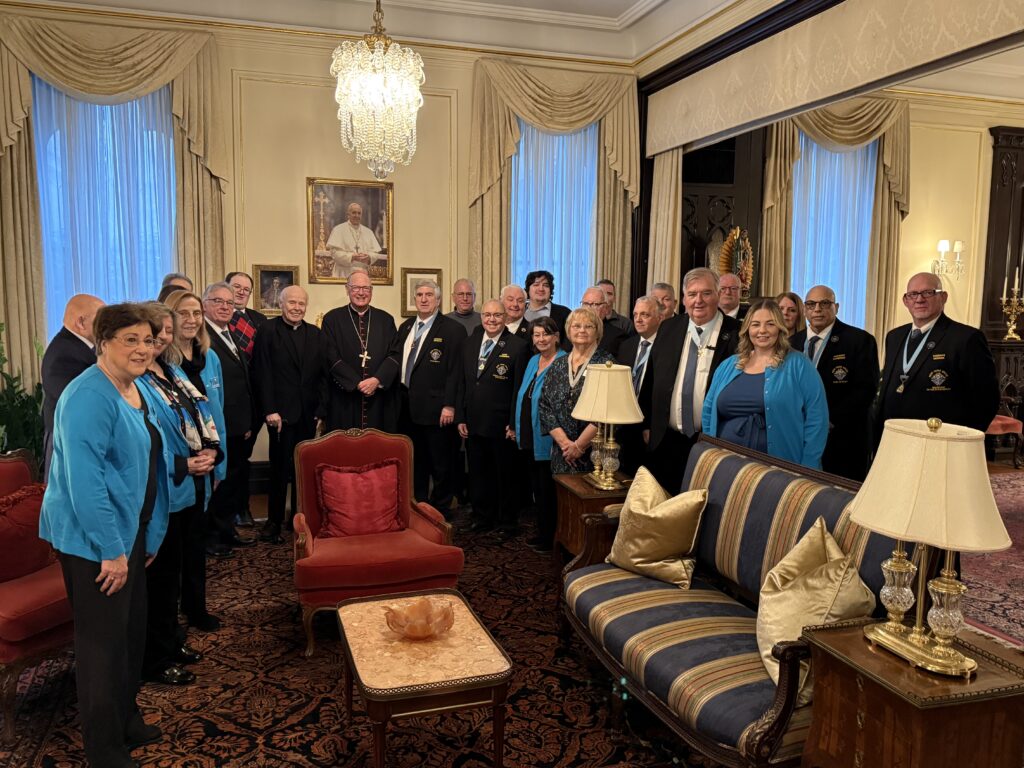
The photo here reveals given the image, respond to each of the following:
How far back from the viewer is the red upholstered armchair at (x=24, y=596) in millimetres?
2994

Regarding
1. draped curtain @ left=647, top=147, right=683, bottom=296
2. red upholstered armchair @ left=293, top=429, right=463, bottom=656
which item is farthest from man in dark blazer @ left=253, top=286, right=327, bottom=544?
draped curtain @ left=647, top=147, right=683, bottom=296

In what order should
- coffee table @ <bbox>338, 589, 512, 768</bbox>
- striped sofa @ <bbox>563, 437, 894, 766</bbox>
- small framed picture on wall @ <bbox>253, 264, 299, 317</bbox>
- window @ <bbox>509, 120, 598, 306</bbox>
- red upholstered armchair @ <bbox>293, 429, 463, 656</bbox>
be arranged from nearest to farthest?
striped sofa @ <bbox>563, 437, 894, 766</bbox> → coffee table @ <bbox>338, 589, 512, 768</bbox> → red upholstered armchair @ <bbox>293, 429, 463, 656</bbox> → small framed picture on wall @ <bbox>253, 264, 299, 317</bbox> → window @ <bbox>509, 120, 598, 306</bbox>

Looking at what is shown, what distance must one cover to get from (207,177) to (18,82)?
1482 millimetres

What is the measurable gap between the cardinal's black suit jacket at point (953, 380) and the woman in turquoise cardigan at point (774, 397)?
4.50 ft

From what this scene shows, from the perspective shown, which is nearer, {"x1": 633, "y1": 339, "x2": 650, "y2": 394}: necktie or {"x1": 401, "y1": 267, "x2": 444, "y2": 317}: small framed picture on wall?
{"x1": 633, "y1": 339, "x2": 650, "y2": 394}: necktie

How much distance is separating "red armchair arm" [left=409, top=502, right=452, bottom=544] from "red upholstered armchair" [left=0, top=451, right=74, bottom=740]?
1.64m

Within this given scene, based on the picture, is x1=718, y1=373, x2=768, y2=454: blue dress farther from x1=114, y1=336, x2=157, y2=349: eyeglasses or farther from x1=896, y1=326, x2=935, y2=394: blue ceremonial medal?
x1=114, y1=336, x2=157, y2=349: eyeglasses

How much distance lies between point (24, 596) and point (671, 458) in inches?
131

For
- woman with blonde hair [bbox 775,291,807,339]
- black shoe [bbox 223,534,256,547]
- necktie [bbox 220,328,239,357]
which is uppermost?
woman with blonde hair [bbox 775,291,807,339]

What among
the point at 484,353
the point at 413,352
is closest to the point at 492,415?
the point at 484,353

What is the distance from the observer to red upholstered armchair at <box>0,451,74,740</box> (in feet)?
9.82

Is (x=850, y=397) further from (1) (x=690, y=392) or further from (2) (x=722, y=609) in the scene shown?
(2) (x=722, y=609)

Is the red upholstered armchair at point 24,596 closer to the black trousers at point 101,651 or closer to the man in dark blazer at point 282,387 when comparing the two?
the black trousers at point 101,651

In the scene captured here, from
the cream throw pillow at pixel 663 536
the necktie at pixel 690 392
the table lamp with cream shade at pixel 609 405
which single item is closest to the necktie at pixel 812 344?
the necktie at pixel 690 392
